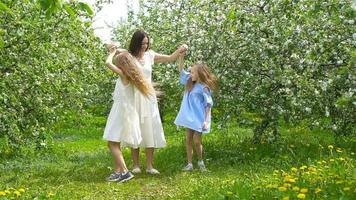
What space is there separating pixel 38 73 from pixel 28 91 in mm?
513

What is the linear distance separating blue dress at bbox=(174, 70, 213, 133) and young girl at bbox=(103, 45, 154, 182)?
30.8 inches

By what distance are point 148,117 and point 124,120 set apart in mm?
456

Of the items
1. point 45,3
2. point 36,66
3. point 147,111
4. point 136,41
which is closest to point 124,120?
point 147,111

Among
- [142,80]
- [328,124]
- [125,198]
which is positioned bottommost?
[125,198]

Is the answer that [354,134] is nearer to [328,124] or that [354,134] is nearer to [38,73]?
[328,124]

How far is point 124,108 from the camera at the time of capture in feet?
28.4

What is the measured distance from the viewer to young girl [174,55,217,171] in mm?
9211

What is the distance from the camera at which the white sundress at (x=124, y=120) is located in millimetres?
8609

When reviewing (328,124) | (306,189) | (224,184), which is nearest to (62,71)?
(328,124)

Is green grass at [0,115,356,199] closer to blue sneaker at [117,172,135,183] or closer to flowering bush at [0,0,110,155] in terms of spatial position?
blue sneaker at [117,172,135,183]

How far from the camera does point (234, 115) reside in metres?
10.4

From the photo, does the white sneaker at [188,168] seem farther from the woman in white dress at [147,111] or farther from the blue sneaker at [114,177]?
the blue sneaker at [114,177]

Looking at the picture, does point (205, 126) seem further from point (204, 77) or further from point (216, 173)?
point (216, 173)

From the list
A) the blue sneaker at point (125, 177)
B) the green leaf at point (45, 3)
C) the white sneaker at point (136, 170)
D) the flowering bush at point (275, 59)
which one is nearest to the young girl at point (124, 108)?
the blue sneaker at point (125, 177)
